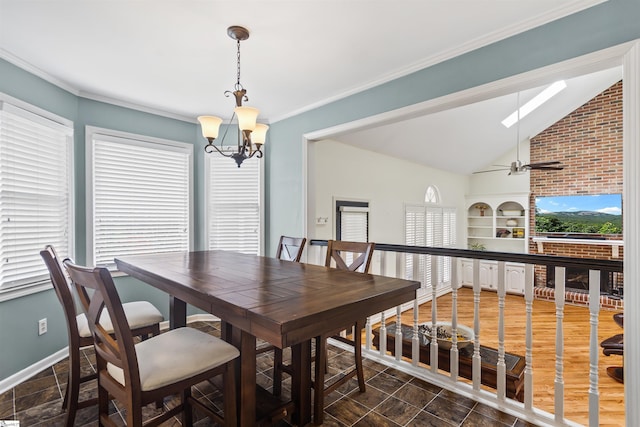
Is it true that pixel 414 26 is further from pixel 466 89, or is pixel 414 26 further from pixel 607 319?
pixel 607 319

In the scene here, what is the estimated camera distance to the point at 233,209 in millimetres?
4129

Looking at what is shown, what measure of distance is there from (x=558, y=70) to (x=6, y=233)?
4142 millimetres

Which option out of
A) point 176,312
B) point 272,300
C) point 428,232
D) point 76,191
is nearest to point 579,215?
point 428,232

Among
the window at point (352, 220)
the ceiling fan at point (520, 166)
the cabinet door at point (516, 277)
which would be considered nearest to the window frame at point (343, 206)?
the window at point (352, 220)

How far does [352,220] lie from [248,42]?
10.9 feet

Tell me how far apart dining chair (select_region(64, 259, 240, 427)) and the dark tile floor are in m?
0.64

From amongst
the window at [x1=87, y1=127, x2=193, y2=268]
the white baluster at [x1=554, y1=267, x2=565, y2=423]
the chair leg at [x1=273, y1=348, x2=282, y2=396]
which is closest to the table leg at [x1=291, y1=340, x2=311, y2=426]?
the chair leg at [x1=273, y1=348, x2=282, y2=396]

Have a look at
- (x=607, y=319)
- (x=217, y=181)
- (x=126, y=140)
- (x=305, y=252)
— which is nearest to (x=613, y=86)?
(x=607, y=319)

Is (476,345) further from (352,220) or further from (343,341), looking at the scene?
(352,220)

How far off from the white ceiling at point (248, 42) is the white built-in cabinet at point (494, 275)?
5.70 m

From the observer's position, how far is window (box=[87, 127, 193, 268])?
11.1 feet

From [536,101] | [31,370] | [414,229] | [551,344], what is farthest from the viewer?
[414,229]

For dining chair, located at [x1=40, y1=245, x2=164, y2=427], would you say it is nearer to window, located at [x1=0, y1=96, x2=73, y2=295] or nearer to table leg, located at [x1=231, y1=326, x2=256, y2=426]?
table leg, located at [x1=231, y1=326, x2=256, y2=426]

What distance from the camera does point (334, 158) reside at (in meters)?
4.84
